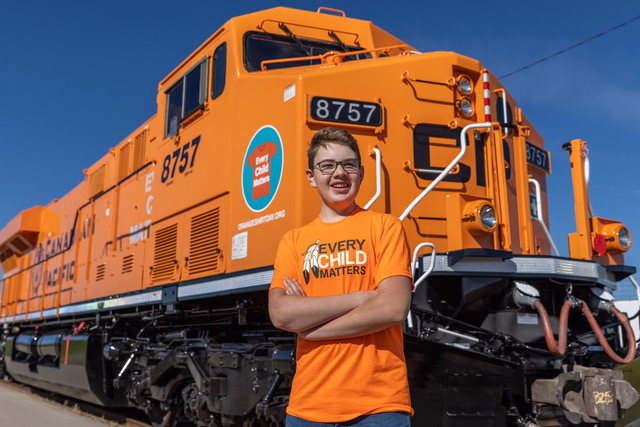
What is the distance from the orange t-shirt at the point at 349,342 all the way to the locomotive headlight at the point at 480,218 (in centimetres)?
207

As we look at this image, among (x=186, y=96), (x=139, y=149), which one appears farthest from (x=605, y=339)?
(x=139, y=149)

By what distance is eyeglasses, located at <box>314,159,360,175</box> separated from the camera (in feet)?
6.59

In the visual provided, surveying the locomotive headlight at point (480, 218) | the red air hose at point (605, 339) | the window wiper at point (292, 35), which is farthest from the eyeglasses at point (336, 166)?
the window wiper at point (292, 35)

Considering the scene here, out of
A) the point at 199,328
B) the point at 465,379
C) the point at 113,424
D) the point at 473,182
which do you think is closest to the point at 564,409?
the point at 465,379

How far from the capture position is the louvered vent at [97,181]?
364 inches

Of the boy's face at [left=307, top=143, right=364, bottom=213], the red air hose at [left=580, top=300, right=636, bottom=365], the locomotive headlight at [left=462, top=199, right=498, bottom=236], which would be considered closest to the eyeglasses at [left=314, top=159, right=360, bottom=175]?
the boy's face at [left=307, top=143, right=364, bottom=213]

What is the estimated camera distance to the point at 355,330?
71.3 inches

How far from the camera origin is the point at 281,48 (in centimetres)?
530

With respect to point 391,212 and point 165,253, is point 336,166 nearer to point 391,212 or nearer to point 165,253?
point 391,212

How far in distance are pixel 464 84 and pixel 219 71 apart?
218cm

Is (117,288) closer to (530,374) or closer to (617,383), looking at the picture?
(530,374)

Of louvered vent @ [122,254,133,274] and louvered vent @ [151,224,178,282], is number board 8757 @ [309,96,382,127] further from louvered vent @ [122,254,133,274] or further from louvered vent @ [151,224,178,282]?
louvered vent @ [122,254,133,274]

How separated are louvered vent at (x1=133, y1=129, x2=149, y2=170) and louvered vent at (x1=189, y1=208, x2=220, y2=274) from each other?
250cm

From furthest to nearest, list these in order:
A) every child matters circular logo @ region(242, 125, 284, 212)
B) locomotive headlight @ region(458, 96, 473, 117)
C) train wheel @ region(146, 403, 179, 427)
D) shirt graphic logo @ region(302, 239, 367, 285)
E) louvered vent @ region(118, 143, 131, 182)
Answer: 1. louvered vent @ region(118, 143, 131, 182)
2. train wheel @ region(146, 403, 179, 427)
3. locomotive headlight @ region(458, 96, 473, 117)
4. every child matters circular logo @ region(242, 125, 284, 212)
5. shirt graphic logo @ region(302, 239, 367, 285)
